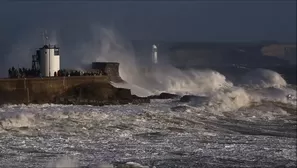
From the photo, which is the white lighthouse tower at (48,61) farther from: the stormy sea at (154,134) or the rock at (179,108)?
the rock at (179,108)

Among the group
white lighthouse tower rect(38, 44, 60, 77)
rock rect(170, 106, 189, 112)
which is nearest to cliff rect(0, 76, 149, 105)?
white lighthouse tower rect(38, 44, 60, 77)

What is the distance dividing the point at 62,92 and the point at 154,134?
7899mm

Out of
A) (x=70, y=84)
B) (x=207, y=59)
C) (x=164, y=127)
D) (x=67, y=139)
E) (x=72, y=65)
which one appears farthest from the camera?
(x=207, y=59)

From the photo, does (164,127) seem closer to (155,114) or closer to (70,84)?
(155,114)

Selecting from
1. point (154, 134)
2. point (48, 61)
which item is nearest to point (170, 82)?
point (48, 61)

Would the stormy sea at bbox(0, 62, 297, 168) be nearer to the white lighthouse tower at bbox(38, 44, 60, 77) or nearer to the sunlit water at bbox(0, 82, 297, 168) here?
the sunlit water at bbox(0, 82, 297, 168)

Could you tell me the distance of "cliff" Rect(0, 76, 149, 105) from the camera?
22.9 meters

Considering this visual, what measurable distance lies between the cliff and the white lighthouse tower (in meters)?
Answer: 1.38

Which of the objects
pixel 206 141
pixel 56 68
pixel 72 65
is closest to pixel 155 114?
pixel 206 141

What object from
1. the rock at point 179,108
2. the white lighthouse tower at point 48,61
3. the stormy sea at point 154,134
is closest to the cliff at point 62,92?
the stormy sea at point 154,134

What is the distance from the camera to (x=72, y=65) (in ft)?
116

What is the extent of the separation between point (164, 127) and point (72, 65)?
17007 mm

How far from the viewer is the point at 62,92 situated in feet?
81.1

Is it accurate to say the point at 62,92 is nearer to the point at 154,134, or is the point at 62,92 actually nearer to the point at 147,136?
the point at 154,134
